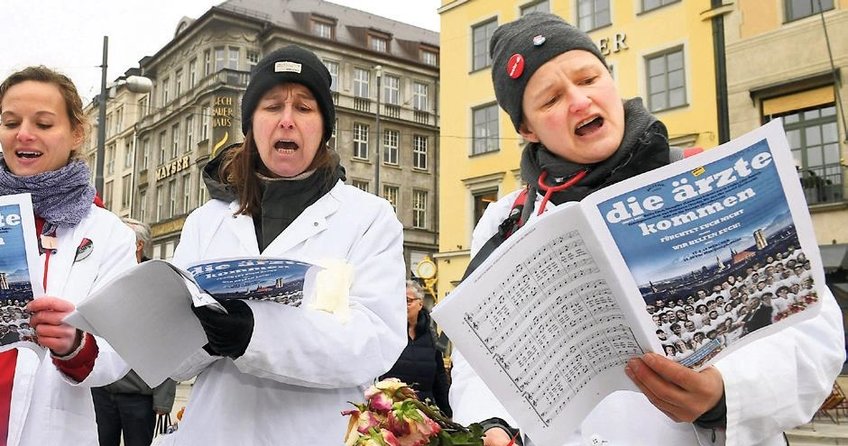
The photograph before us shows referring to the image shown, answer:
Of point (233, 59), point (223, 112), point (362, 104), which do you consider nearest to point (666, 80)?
point (362, 104)

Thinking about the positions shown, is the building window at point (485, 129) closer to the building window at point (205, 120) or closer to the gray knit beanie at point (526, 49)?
the building window at point (205, 120)

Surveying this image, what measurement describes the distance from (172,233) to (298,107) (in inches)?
1453

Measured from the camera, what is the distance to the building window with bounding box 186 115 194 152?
36312 mm

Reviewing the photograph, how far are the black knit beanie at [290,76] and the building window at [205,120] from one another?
34.1 meters

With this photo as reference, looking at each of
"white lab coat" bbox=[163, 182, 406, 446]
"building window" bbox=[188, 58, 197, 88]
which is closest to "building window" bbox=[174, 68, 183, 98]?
"building window" bbox=[188, 58, 197, 88]

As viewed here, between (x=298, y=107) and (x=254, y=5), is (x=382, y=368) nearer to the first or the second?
(x=298, y=107)

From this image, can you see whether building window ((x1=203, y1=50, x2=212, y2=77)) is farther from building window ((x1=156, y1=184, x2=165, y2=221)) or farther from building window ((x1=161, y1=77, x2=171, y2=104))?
building window ((x1=156, y1=184, x2=165, y2=221))

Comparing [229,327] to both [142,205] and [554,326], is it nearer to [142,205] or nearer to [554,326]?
[554,326]

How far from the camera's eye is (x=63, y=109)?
8.13ft

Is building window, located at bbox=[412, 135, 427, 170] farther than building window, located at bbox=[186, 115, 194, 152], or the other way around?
building window, located at bbox=[186, 115, 194, 152]

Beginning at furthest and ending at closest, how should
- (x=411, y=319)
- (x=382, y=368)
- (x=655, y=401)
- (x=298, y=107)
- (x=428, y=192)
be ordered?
(x=428, y=192) → (x=411, y=319) → (x=298, y=107) → (x=382, y=368) → (x=655, y=401)

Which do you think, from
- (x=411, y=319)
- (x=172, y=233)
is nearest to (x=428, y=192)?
(x=172, y=233)

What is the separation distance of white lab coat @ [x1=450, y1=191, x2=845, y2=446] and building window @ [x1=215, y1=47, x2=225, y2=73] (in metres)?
35.7

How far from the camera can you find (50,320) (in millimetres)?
2025
